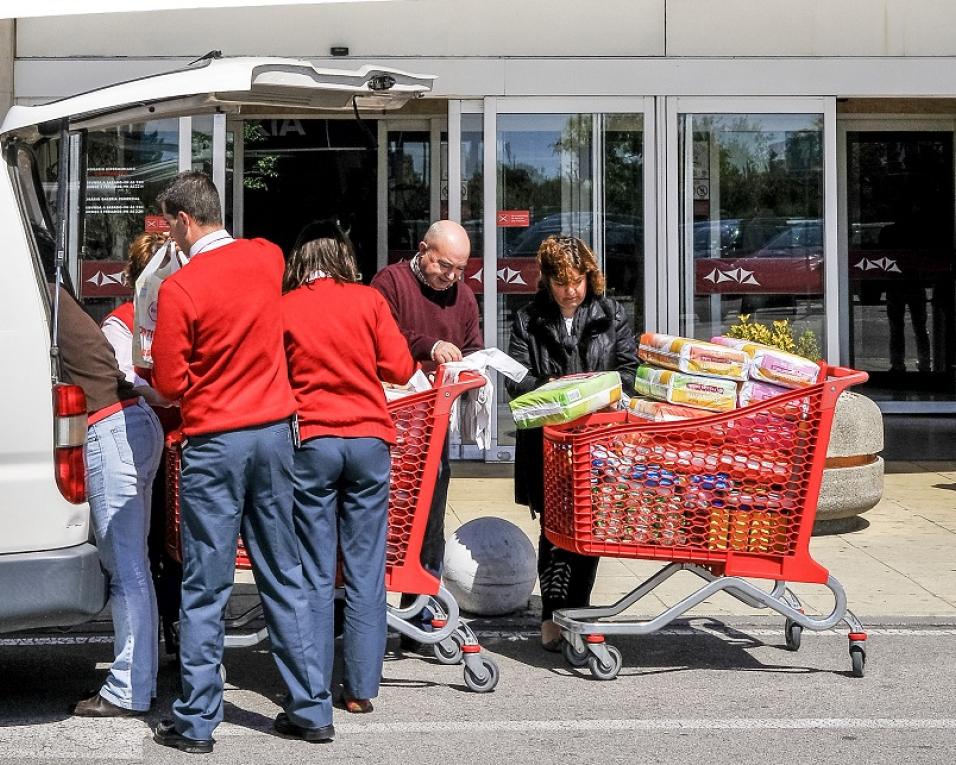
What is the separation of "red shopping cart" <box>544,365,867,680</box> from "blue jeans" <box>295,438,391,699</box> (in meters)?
0.86

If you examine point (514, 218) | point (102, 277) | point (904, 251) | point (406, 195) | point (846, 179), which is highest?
point (846, 179)

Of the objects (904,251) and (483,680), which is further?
(904,251)

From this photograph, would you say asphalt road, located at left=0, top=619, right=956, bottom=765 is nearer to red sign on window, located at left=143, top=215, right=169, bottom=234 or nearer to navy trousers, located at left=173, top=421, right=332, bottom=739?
navy trousers, located at left=173, top=421, right=332, bottom=739

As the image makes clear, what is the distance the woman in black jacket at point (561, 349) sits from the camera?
6.55 meters

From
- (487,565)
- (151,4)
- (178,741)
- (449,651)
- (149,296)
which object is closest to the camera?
(178,741)

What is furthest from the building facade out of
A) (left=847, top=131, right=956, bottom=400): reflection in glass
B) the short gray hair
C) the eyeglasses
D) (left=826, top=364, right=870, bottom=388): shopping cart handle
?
the short gray hair

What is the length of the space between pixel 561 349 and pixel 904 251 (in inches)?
360

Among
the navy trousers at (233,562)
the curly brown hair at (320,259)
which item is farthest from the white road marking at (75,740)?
the curly brown hair at (320,259)

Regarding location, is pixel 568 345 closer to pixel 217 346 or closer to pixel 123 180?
pixel 217 346

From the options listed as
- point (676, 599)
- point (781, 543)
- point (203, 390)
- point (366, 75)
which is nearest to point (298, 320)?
point (203, 390)

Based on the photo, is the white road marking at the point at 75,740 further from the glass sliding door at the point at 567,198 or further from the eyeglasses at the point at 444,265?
the glass sliding door at the point at 567,198

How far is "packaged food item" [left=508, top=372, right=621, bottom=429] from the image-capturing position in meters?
6.11

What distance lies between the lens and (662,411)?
6.21m

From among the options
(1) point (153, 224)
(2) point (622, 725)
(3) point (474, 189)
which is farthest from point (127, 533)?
(3) point (474, 189)
